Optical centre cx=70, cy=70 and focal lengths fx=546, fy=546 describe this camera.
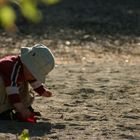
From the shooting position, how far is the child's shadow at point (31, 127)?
139 inches

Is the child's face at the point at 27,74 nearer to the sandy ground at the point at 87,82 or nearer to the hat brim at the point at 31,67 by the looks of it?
the hat brim at the point at 31,67

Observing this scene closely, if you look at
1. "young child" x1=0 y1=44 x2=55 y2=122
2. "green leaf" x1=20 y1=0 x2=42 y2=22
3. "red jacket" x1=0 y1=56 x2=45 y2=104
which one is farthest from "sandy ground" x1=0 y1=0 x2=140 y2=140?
"green leaf" x1=20 y1=0 x2=42 y2=22

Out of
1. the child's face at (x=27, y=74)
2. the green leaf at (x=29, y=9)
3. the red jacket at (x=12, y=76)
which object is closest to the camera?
the green leaf at (x=29, y=9)

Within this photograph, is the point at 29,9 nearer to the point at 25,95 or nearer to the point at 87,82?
the point at 25,95

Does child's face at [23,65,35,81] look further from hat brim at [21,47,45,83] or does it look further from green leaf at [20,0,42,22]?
green leaf at [20,0,42,22]

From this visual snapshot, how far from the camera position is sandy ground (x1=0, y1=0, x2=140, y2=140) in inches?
144

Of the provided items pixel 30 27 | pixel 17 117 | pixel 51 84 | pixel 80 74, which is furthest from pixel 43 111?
pixel 30 27

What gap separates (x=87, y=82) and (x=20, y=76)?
8.39 ft

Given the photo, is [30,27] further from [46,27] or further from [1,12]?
[1,12]

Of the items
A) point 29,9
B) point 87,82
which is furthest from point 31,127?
point 29,9

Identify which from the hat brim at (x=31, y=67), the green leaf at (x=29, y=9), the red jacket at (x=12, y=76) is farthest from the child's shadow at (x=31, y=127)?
the green leaf at (x=29, y=9)

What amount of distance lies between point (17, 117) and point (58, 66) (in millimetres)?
3894

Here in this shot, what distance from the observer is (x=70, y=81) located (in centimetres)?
630

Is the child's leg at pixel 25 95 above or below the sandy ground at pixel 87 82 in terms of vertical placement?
above
